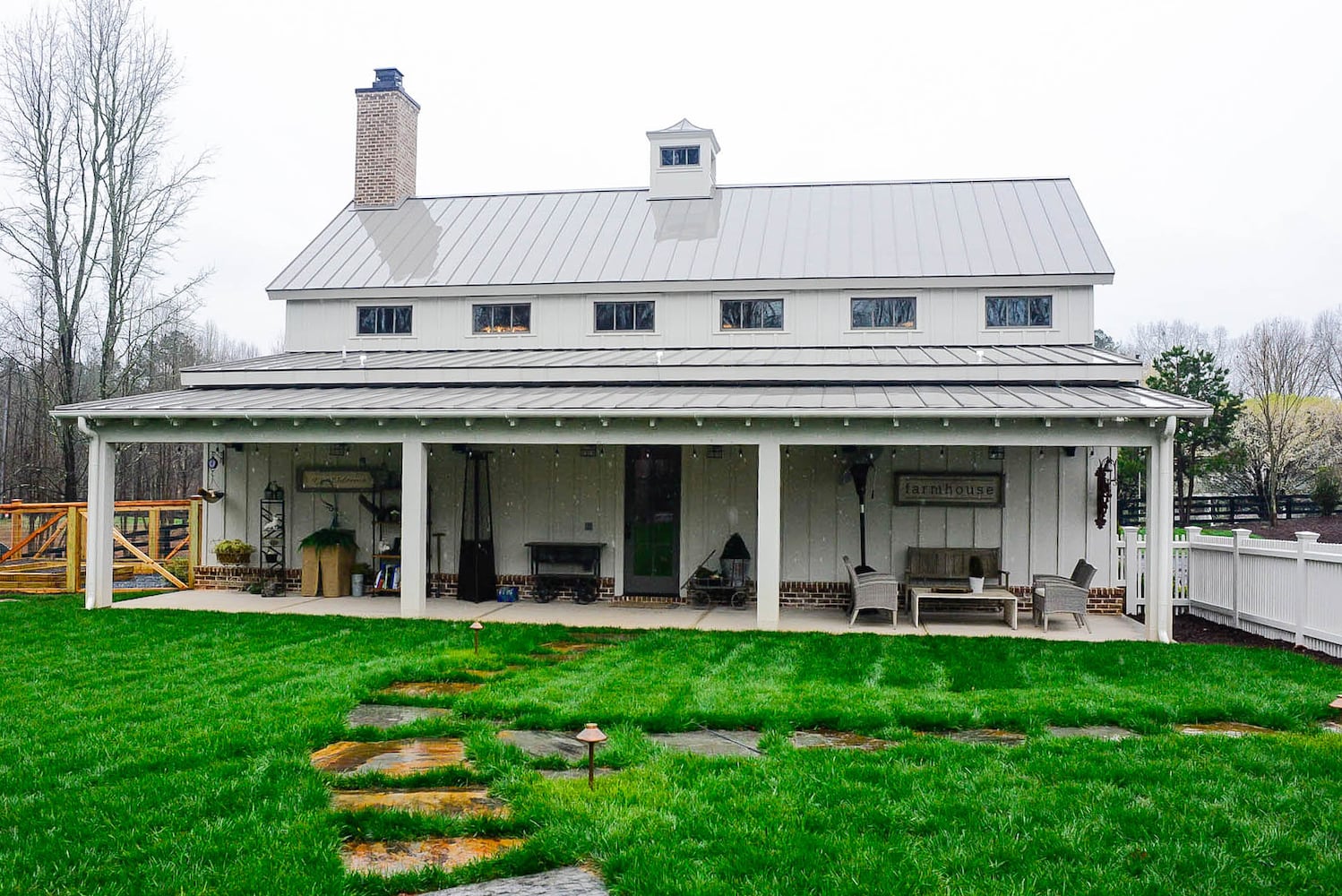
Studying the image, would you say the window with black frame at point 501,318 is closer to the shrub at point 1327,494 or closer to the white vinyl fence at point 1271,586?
the white vinyl fence at point 1271,586

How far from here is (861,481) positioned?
12.7 metres

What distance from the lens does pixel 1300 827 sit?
4.46m

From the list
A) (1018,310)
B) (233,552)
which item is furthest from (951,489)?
(233,552)

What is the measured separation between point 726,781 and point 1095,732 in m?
2.76

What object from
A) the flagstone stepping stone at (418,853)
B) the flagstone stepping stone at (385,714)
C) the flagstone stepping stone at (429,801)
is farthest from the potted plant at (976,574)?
the flagstone stepping stone at (418,853)

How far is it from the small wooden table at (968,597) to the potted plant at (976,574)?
0.06 metres

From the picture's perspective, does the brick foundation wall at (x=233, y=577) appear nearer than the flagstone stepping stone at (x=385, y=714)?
No

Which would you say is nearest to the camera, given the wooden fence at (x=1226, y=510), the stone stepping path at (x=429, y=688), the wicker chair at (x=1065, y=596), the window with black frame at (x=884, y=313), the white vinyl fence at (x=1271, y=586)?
the stone stepping path at (x=429, y=688)

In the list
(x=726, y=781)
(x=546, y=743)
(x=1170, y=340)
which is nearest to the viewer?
(x=726, y=781)

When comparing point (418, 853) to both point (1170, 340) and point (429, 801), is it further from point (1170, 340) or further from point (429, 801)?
point (1170, 340)

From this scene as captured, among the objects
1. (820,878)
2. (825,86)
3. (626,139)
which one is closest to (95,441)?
(820,878)

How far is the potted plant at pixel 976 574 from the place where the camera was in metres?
11.5

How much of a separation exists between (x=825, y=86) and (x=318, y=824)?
25399 millimetres

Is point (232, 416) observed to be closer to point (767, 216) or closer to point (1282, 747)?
point (767, 216)
